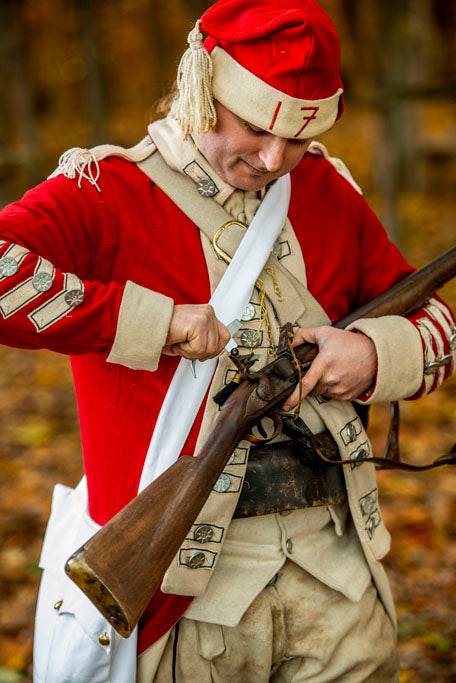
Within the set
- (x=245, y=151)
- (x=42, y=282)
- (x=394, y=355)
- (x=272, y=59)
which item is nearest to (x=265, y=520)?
(x=394, y=355)

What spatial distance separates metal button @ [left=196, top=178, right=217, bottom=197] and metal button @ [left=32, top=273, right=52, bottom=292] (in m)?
0.53

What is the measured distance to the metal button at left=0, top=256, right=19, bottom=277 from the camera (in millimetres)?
1716

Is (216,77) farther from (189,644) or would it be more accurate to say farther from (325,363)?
(189,644)

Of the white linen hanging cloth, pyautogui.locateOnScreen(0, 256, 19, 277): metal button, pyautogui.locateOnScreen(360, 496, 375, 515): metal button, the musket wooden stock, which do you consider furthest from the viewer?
pyautogui.locateOnScreen(360, 496, 375, 515): metal button

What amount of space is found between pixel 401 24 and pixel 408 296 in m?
6.78

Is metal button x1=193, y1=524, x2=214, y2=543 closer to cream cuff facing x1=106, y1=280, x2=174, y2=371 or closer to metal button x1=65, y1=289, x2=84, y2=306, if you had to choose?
cream cuff facing x1=106, y1=280, x2=174, y2=371

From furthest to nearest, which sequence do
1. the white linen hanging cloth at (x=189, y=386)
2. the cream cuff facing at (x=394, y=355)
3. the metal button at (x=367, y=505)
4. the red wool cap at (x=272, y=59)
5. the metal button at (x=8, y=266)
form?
the metal button at (x=367, y=505) < the cream cuff facing at (x=394, y=355) < the white linen hanging cloth at (x=189, y=386) < the red wool cap at (x=272, y=59) < the metal button at (x=8, y=266)

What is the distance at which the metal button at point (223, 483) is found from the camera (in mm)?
2010

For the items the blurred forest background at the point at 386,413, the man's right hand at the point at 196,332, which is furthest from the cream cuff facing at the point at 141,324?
the blurred forest background at the point at 386,413

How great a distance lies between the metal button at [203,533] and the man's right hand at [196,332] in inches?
19.3

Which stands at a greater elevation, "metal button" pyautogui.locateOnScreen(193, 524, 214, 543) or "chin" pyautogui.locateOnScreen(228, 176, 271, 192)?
"chin" pyautogui.locateOnScreen(228, 176, 271, 192)

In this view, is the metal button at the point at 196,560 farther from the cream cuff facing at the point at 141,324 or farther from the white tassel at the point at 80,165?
the white tassel at the point at 80,165

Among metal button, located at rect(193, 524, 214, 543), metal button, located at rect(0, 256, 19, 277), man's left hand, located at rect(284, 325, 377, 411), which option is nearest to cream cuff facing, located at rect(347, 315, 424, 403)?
Result: man's left hand, located at rect(284, 325, 377, 411)

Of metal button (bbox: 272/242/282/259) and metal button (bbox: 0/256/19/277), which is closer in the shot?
metal button (bbox: 0/256/19/277)
